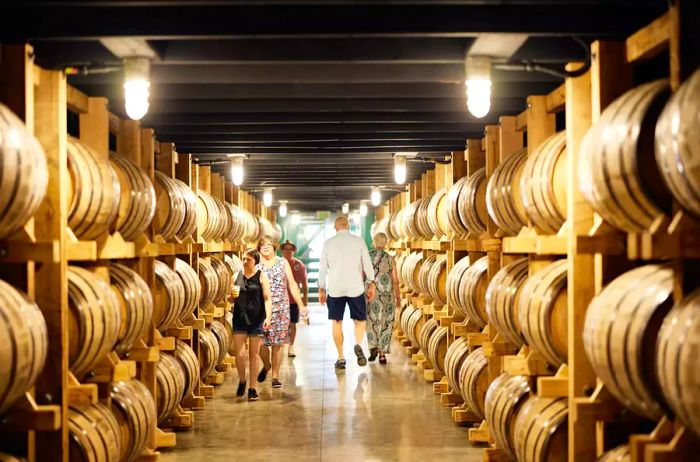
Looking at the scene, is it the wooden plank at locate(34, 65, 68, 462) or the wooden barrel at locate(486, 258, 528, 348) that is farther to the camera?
the wooden barrel at locate(486, 258, 528, 348)

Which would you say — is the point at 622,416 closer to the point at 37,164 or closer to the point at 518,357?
the point at 518,357

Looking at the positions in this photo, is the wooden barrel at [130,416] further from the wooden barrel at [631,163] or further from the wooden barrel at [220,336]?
the wooden barrel at [220,336]

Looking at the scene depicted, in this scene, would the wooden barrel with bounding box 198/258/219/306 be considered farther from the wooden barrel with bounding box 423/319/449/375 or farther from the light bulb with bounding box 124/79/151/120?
the light bulb with bounding box 124/79/151/120

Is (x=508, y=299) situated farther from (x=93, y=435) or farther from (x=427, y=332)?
(x=427, y=332)

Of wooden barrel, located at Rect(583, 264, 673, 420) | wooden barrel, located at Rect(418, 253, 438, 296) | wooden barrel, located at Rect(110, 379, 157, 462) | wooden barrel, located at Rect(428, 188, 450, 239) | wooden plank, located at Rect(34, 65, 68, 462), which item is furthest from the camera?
wooden barrel, located at Rect(418, 253, 438, 296)

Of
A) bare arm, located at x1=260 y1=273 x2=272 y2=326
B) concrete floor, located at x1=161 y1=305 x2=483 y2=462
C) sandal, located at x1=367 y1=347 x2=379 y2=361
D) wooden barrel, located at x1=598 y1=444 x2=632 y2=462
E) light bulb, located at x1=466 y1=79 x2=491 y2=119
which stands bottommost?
concrete floor, located at x1=161 y1=305 x2=483 y2=462

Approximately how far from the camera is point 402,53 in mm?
5508

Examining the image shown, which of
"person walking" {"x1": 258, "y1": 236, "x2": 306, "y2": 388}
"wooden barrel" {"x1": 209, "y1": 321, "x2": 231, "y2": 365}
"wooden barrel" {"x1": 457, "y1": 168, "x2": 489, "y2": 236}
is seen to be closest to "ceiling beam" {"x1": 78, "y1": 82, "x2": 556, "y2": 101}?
"wooden barrel" {"x1": 457, "y1": 168, "x2": 489, "y2": 236}

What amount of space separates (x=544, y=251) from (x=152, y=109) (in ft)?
11.7

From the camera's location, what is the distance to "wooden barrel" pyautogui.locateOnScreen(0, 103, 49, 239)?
3717 millimetres

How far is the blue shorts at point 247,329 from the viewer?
9555 millimetres

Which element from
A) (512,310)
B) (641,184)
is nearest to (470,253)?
(512,310)

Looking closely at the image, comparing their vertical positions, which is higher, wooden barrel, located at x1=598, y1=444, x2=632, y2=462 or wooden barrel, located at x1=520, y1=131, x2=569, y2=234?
wooden barrel, located at x1=520, y1=131, x2=569, y2=234

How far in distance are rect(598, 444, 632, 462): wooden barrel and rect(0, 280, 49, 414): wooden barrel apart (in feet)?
8.70
